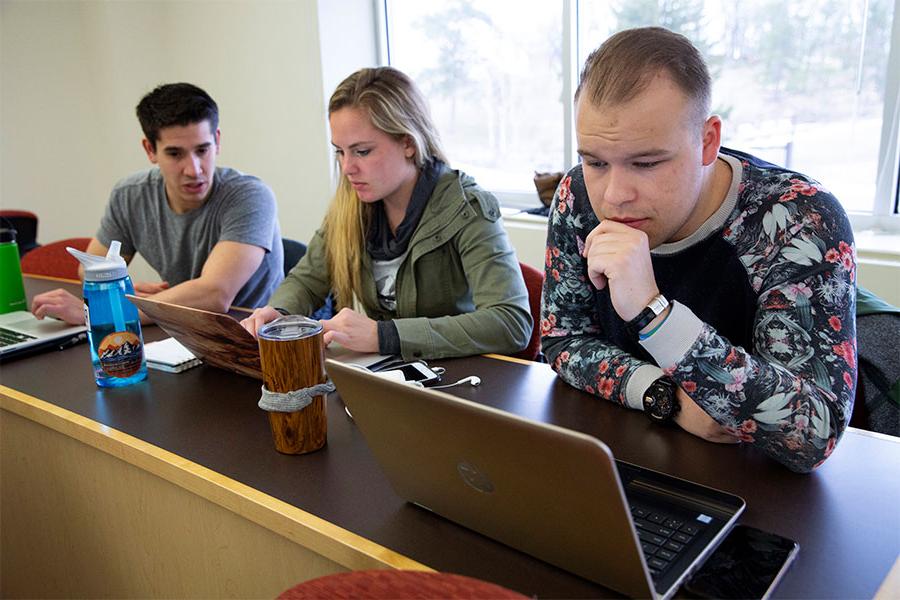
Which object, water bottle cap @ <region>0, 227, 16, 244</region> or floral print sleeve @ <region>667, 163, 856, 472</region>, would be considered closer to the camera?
→ floral print sleeve @ <region>667, 163, 856, 472</region>

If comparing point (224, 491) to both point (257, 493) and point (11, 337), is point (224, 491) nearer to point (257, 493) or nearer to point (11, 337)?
point (257, 493)

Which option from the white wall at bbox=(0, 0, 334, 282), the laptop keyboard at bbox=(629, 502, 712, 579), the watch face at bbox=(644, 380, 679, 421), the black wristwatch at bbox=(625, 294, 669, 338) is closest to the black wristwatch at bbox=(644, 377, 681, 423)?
the watch face at bbox=(644, 380, 679, 421)

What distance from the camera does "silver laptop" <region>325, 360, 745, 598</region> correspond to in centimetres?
62

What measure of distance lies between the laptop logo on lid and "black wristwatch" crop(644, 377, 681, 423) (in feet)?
1.32

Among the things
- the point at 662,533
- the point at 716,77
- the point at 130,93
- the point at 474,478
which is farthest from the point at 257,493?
the point at 130,93

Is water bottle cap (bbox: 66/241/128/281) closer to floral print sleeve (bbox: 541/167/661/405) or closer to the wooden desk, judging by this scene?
the wooden desk

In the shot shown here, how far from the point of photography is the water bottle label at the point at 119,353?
1.35 meters

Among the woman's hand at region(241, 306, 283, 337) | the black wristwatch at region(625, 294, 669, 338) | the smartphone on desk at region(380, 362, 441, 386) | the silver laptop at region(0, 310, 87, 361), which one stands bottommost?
the silver laptop at region(0, 310, 87, 361)

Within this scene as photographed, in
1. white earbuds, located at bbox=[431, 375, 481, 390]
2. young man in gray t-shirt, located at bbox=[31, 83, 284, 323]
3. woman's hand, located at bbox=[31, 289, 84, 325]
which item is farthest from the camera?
young man in gray t-shirt, located at bbox=[31, 83, 284, 323]

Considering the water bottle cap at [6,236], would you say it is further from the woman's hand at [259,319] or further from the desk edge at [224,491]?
the woman's hand at [259,319]

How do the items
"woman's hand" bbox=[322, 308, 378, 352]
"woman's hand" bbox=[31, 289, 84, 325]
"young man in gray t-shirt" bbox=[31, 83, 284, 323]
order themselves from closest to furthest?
"woman's hand" bbox=[322, 308, 378, 352] < "woman's hand" bbox=[31, 289, 84, 325] < "young man in gray t-shirt" bbox=[31, 83, 284, 323]

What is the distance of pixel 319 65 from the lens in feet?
11.2

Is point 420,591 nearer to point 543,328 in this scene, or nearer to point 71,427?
point 543,328

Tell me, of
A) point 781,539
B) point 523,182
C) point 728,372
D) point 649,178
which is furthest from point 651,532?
point 523,182
